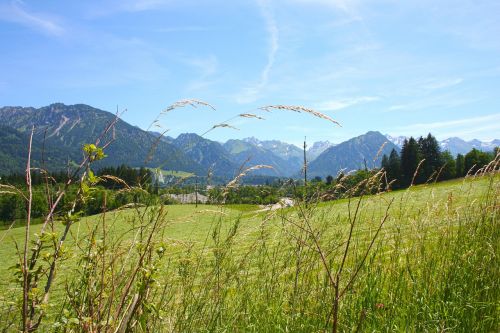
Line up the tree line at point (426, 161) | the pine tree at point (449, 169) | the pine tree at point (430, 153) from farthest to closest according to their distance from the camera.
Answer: the tree line at point (426, 161) < the pine tree at point (449, 169) < the pine tree at point (430, 153)

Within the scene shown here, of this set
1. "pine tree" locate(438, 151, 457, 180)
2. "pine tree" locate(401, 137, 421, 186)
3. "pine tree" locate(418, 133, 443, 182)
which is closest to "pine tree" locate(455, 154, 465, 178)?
"pine tree" locate(438, 151, 457, 180)

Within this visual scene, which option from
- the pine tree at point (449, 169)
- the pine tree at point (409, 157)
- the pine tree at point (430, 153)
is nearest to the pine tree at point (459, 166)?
the pine tree at point (449, 169)

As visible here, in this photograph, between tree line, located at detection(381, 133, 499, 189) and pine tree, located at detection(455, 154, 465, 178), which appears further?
pine tree, located at detection(455, 154, 465, 178)

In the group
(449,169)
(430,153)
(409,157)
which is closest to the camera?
(449,169)

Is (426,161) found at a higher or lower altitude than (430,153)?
lower

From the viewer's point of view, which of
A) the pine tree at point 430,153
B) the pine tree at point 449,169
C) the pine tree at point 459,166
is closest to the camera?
the pine tree at point 430,153

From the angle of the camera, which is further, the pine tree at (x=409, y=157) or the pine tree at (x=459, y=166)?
the pine tree at (x=459, y=166)

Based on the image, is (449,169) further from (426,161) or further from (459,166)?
(459,166)

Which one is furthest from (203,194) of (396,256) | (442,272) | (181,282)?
(442,272)

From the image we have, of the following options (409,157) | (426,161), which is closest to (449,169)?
(426,161)

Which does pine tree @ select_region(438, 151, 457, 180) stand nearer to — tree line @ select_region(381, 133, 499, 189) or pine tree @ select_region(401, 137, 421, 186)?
tree line @ select_region(381, 133, 499, 189)

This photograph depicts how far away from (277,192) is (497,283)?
264 centimetres

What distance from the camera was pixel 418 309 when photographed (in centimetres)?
379

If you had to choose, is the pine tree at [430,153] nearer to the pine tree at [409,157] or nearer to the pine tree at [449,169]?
the pine tree at [449,169]
